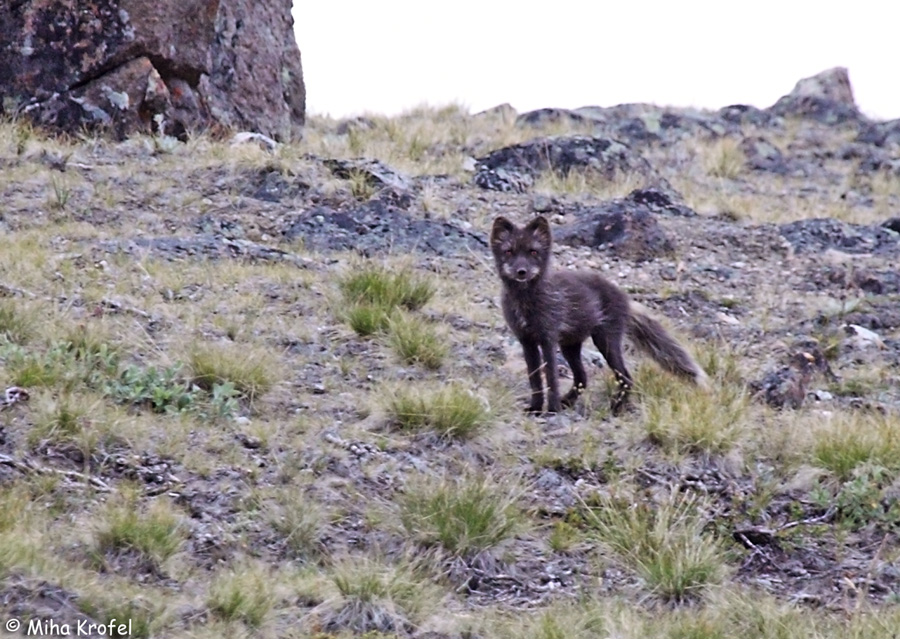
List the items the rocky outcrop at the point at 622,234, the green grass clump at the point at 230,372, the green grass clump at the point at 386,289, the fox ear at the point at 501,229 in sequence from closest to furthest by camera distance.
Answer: the green grass clump at the point at 230,372
the fox ear at the point at 501,229
the green grass clump at the point at 386,289
the rocky outcrop at the point at 622,234

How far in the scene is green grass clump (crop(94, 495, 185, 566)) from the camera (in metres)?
5.40

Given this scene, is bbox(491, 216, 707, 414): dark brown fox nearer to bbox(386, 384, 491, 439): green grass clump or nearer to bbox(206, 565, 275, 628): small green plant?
bbox(386, 384, 491, 439): green grass clump

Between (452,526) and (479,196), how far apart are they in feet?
25.8

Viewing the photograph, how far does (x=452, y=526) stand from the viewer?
19.3 ft

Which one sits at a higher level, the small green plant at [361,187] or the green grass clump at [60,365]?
the small green plant at [361,187]

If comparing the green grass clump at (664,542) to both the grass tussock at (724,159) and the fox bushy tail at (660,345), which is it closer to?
the fox bushy tail at (660,345)

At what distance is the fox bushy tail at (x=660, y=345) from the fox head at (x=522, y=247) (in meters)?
0.74

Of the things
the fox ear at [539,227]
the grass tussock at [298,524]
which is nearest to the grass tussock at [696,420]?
the fox ear at [539,227]

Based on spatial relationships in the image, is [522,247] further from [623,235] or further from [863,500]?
[623,235]

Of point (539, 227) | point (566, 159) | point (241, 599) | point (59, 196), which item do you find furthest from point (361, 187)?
point (241, 599)

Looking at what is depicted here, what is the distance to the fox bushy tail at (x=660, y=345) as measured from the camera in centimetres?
811

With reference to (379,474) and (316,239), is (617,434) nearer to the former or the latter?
(379,474)

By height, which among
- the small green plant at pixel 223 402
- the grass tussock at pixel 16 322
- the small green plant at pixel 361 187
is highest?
the small green plant at pixel 361 187

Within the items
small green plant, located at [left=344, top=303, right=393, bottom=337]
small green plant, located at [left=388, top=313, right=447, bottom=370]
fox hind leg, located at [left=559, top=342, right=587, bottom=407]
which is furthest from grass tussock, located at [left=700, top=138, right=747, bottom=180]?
small green plant, located at [left=388, top=313, right=447, bottom=370]
